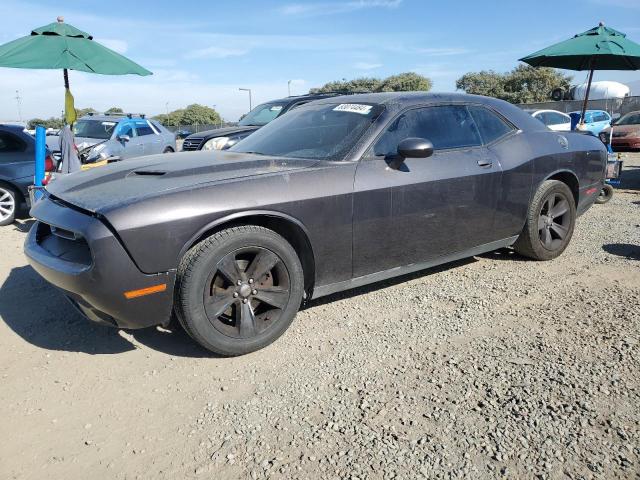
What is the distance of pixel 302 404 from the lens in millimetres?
2482

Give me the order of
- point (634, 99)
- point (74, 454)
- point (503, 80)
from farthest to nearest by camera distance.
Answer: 1. point (503, 80)
2. point (634, 99)
3. point (74, 454)

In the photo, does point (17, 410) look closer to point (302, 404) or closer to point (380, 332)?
point (302, 404)

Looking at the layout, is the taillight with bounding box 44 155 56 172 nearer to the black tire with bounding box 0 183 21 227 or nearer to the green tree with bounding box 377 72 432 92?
the black tire with bounding box 0 183 21 227

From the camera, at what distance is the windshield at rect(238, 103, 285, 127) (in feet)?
30.9

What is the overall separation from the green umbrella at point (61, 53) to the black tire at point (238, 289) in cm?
561

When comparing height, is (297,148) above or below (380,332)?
above

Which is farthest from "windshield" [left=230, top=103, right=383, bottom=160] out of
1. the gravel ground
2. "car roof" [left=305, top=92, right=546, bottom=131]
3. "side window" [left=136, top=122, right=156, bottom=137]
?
"side window" [left=136, top=122, right=156, bottom=137]

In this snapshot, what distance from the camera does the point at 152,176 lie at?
9.86 feet

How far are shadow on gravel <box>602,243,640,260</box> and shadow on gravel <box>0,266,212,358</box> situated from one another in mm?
4113

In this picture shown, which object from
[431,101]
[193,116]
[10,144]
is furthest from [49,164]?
[193,116]

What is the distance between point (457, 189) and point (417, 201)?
0.42m

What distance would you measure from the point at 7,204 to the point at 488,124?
255 inches

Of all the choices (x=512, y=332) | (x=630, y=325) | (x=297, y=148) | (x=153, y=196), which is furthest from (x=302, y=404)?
(x=630, y=325)

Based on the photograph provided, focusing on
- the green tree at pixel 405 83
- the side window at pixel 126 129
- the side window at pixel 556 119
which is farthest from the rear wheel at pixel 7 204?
the green tree at pixel 405 83
